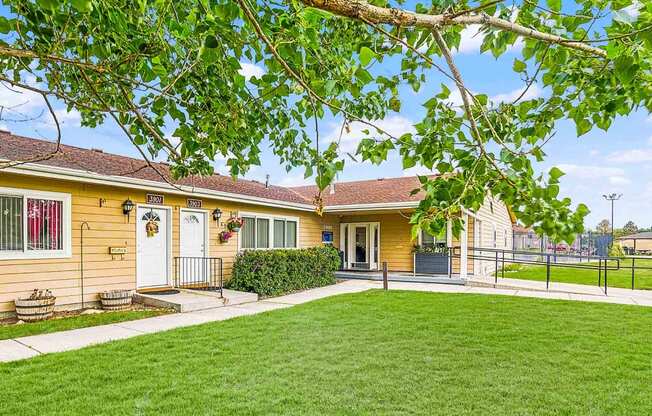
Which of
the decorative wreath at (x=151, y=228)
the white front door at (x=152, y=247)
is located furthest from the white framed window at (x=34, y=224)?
the decorative wreath at (x=151, y=228)

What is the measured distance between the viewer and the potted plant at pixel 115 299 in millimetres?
7781

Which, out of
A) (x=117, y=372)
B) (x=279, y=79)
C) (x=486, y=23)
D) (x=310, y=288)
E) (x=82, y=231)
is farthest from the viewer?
(x=310, y=288)

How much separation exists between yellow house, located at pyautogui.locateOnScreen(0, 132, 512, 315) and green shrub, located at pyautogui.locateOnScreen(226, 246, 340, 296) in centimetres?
87

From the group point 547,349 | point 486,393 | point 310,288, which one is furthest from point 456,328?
point 310,288

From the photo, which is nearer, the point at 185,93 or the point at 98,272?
the point at 185,93

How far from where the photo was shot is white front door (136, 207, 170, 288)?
893 cm

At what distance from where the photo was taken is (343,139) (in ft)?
7.37

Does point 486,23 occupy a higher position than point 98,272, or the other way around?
point 486,23

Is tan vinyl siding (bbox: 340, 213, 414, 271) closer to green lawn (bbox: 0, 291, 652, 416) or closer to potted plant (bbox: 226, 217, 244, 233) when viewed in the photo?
potted plant (bbox: 226, 217, 244, 233)

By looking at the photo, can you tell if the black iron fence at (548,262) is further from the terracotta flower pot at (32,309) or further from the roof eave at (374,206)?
the terracotta flower pot at (32,309)

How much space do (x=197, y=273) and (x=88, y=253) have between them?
9.17 feet

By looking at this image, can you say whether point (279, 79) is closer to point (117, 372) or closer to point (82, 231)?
point (117, 372)

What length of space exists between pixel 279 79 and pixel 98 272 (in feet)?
24.2

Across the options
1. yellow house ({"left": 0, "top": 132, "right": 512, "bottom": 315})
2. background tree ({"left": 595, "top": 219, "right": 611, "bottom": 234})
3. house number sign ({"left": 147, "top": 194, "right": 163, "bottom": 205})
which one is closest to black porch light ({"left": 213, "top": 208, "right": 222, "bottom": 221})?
yellow house ({"left": 0, "top": 132, "right": 512, "bottom": 315})
